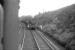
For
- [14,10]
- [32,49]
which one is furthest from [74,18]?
[14,10]

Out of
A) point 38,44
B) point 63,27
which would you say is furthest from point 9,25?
point 63,27

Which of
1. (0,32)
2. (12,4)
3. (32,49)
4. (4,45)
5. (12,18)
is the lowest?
(32,49)

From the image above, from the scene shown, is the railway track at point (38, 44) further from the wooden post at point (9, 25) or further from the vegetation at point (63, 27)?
the wooden post at point (9, 25)

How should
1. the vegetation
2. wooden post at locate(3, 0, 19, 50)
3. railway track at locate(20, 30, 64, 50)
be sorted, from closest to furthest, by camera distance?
wooden post at locate(3, 0, 19, 50) → railway track at locate(20, 30, 64, 50) → the vegetation

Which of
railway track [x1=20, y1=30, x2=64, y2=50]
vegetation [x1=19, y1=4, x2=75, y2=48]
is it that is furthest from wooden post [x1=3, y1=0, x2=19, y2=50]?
vegetation [x1=19, y1=4, x2=75, y2=48]

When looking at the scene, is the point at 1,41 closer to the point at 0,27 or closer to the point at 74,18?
the point at 0,27

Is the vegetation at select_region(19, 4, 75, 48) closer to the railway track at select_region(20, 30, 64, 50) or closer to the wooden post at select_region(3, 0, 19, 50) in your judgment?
the railway track at select_region(20, 30, 64, 50)

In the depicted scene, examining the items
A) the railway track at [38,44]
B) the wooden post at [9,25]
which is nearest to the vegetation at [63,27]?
the railway track at [38,44]

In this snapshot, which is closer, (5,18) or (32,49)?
(5,18)

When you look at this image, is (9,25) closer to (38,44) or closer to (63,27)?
(38,44)

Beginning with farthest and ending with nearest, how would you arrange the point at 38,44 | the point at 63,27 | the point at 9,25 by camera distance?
the point at 63,27, the point at 38,44, the point at 9,25

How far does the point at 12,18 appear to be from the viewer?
3.64ft

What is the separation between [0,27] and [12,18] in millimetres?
119

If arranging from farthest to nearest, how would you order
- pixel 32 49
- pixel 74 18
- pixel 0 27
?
pixel 74 18 → pixel 32 49 → pixel 0 27
